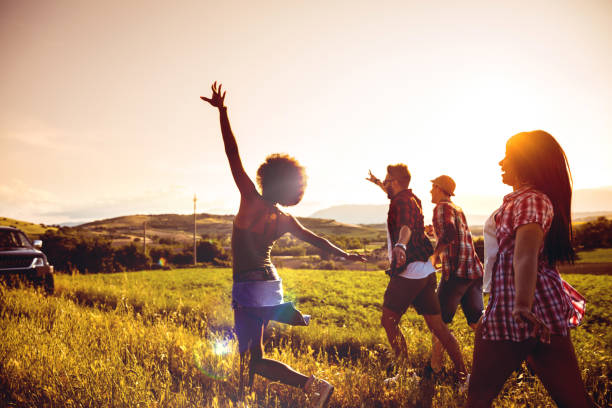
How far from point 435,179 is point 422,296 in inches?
50.9

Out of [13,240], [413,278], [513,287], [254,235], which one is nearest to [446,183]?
[413,278]

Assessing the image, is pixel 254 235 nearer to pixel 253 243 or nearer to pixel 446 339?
pixel 253 243

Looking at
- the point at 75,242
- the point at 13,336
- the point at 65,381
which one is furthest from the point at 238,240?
the point at 75,242

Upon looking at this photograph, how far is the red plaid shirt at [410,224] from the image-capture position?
12.8 feet

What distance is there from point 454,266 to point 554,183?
206cm

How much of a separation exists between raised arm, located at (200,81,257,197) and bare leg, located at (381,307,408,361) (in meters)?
2.12

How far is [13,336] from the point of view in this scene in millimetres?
5137

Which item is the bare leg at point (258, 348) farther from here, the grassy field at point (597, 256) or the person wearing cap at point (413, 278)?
the grassy field at point (597, 256)

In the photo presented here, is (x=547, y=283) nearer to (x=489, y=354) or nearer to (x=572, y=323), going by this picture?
(x=572, y=323)

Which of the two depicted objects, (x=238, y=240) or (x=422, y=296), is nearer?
(x=238, y=240)

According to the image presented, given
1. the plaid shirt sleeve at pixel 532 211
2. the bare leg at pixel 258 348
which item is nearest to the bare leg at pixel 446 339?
the bare leg at pixel 258 348

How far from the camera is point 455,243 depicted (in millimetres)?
4121

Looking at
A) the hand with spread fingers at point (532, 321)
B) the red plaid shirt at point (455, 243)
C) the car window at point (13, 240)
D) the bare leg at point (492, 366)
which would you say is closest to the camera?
the hand with spread fingers at point (532, 321)

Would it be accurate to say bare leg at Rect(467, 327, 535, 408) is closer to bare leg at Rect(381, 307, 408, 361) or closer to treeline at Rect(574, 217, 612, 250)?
bare leg at Rect(381, 307, 408, 361)
